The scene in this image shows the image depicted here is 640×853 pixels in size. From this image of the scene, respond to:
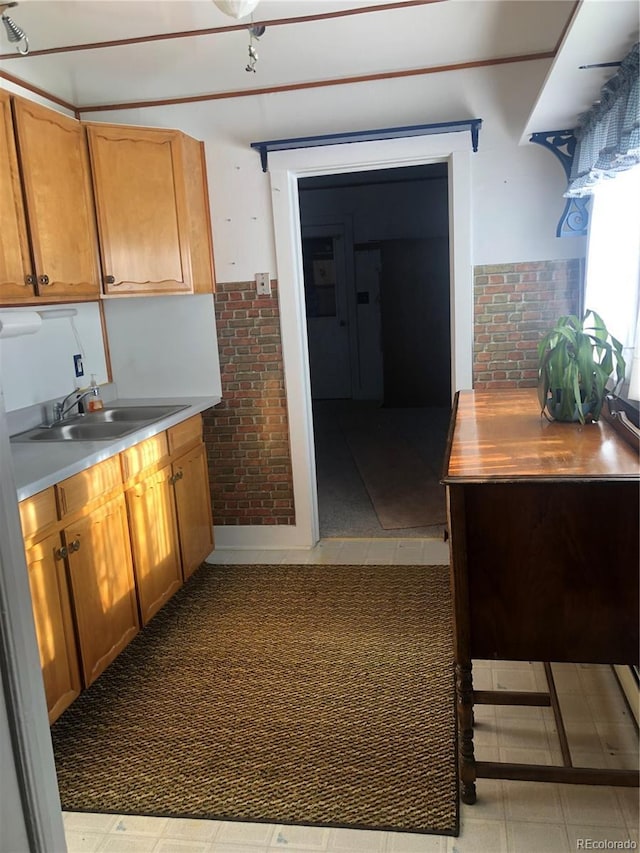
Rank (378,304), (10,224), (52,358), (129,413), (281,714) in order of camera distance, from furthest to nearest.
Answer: (378,304)
(129,413)
(52,358)
(10,224)
(281,714)

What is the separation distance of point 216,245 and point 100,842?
113 inches

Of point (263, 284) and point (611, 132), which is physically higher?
point (611, 132)

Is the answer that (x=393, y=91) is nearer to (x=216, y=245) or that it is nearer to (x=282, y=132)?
(x=282, y=132)

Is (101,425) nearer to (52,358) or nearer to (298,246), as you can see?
(52,358)

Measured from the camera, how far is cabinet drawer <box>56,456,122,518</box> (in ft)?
8.05

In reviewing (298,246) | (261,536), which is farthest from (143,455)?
(298,246)

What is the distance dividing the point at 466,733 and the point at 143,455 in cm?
176

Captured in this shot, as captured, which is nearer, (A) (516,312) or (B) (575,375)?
(B) (575,375)

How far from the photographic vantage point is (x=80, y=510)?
2.55 meters

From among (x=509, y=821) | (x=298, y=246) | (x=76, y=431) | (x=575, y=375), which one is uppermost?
(x=298, y=246)

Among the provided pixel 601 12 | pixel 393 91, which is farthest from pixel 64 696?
pixel 393 91

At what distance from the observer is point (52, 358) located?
3475 mm

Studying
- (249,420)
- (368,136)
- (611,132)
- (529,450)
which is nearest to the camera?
(529,450)

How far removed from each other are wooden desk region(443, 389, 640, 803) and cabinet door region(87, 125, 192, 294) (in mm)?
2105
